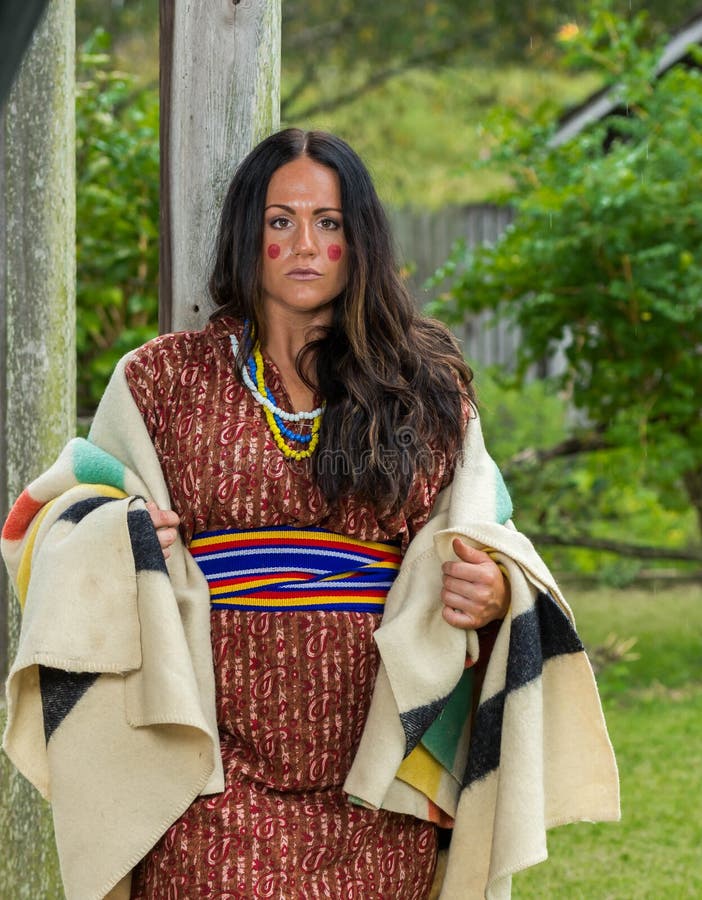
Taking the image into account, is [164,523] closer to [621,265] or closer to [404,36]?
[621,265]

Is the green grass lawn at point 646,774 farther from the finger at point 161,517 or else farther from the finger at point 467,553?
the finger at point 161,517

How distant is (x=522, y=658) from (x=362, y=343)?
2.18ft

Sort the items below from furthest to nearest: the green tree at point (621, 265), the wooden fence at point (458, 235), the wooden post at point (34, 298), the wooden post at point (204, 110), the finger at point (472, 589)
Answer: the wooden fence at point (458, 235) → the green tree at point (621, 265) → the wooden post at point (34, 298) → the wooden post at point (204, 110) → the finger at point (472, 589)

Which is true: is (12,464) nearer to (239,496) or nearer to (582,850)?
(239,496)

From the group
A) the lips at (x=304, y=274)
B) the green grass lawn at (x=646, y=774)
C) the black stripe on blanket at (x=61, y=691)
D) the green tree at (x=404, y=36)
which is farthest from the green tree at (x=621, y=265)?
the green tree at (x=404, y=36)

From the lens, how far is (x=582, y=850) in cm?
445

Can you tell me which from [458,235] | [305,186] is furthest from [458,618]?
[458,235]

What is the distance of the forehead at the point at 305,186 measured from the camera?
2574 mm

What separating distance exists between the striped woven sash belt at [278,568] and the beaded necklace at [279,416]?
0.15 m

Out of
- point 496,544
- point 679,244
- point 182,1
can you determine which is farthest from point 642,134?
point 496,544

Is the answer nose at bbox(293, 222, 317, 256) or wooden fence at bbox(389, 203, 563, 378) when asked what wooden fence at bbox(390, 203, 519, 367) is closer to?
wooden fence at bbox(389, 203, 563, 378)

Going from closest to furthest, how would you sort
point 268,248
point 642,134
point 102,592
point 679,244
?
1. point 102,592
2. point 268,248
3. point 679,244
4. point 642,134

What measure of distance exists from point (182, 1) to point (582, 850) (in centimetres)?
297

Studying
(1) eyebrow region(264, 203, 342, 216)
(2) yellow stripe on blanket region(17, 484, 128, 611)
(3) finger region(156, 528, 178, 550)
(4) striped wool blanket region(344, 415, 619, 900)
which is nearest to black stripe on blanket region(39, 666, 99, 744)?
(2) yellow stripe on blanket region(17, 484, 128, 611)
